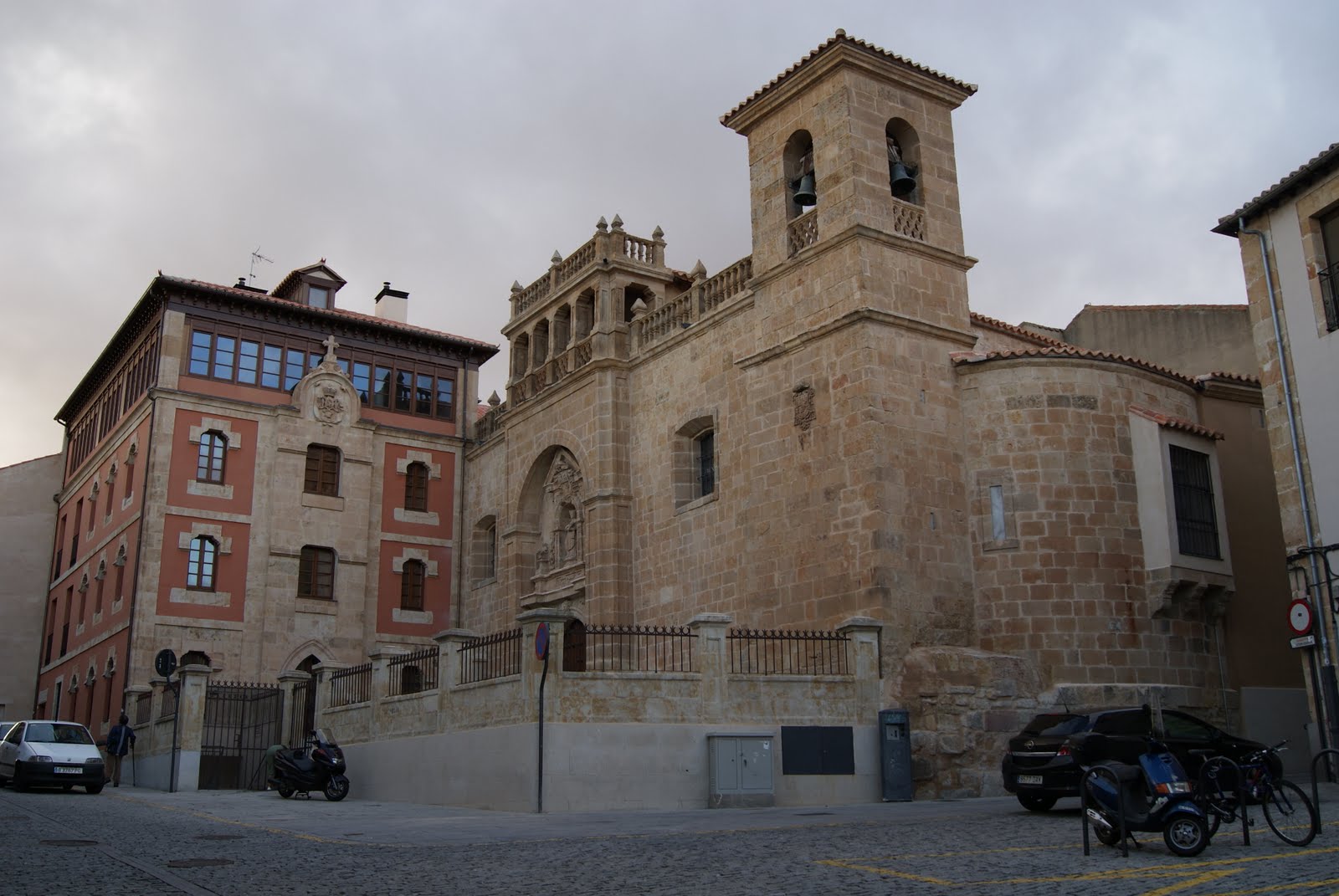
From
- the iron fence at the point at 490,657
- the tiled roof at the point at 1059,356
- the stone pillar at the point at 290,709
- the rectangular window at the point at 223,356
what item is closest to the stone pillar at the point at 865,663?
the iron fence at the point at 490,657

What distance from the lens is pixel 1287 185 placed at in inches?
710

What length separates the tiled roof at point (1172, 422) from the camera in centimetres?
2059

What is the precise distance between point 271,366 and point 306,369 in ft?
3.10

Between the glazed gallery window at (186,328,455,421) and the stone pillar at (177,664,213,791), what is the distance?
10.1m

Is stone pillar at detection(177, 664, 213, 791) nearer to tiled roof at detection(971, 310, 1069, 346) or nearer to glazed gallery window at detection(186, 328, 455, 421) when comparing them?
glazed gallery window at detection(186, 328, 455, 421)

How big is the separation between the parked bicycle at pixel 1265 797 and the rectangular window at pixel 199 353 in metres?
27.8

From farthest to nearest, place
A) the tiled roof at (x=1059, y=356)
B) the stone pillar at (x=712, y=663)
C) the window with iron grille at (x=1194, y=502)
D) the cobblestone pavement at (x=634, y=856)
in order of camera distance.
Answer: the tiled roof at (x=1059, y=356) → the window with iron grille at (x=1194, y=502) → the stone pillar at (x=712, y=663) → the cobblestone pavement at (x=634, y=856)

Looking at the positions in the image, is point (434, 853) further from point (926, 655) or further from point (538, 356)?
point (538, 356)

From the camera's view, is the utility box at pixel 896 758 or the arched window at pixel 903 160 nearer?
the utility box at pixel 896 758

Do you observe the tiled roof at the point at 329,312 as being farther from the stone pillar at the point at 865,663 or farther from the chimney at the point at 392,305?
the stone pillar at the point at 865,663

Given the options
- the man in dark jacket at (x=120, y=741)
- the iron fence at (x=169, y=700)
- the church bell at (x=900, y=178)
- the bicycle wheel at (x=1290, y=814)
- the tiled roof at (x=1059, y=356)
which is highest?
the church bell at (x=900, y=178)

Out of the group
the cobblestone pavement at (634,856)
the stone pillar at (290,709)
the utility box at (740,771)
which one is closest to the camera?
the cobblestone pavement at (634,856)

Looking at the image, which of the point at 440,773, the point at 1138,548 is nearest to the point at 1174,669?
the point at 1138,548

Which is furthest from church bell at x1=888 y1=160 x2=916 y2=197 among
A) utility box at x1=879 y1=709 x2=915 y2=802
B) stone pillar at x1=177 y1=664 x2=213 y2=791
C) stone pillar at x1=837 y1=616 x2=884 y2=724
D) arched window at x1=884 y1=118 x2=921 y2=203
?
stone pillar at x1=177 y1=664 x2=213 y2=791
